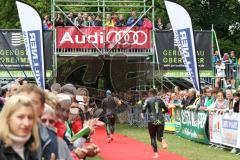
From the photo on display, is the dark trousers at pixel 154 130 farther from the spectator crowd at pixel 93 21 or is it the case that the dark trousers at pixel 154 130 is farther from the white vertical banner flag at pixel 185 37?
the spectator crowd at pixel 93 21

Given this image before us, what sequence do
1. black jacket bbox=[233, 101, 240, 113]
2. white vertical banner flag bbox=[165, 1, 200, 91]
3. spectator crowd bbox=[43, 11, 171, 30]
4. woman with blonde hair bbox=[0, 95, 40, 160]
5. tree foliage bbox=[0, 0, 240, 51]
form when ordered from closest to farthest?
woman with blonde hair bbox=[0, 95, 40, 160] < black jacket bbox=[233, 101, 240, 113] < white vertical banner flag bbox=[165, 1, 200, 91] < spectator crowd bbox=[43, 11, 171, 30] < tree foliage bbox=[0, 0, 240, 51]

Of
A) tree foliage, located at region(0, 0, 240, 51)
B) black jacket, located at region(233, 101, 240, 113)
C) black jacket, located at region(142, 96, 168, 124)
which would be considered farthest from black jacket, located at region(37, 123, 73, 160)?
tree foliage, located at region(0, 0, 240, 51)

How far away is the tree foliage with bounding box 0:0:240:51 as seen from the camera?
45.2 metres

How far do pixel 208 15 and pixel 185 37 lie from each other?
25.5 m

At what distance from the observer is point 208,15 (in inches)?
1849

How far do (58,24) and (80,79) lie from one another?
508 centimetres

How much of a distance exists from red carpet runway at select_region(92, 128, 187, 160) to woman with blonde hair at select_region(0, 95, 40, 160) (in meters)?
12.2

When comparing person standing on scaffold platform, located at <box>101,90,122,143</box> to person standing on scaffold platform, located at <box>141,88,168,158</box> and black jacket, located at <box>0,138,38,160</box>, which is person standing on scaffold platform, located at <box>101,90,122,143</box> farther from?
black jacket, located at <box>0,138,38,160</box>

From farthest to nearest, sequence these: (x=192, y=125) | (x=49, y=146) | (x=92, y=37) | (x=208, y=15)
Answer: (x=208, y=15), (x=92, y=37), (x=192, y=125), (x=49, y=146)

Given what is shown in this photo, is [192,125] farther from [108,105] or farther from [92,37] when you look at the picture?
[92,37]

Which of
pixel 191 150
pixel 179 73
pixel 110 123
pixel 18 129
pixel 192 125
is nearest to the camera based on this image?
pixel 18 129

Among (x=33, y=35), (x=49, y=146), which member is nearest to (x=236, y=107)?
(x=33, y=35)

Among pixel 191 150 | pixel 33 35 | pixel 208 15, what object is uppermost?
pixel 208 15

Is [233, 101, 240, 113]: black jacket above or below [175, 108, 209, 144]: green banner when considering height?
above
